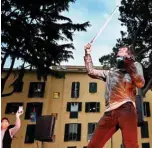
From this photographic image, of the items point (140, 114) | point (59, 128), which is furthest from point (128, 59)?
point (59, 128)

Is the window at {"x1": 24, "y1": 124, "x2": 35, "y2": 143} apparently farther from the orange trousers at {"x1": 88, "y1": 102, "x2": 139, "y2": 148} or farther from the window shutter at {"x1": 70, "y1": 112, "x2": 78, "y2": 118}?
the orange trousers at {"x1": 88, "y1": 102, "x2": 139, "y2": 148}

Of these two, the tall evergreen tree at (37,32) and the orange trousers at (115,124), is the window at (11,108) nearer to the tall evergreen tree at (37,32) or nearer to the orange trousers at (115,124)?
the tall evergreen tree at (37,32)

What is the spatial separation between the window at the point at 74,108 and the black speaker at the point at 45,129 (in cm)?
2514

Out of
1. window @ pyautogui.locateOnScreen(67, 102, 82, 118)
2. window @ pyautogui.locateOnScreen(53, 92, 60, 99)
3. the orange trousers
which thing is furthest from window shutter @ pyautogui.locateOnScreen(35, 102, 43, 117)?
the orange trousers

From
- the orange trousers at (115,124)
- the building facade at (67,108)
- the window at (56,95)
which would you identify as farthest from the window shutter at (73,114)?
the orange trousers at (115,124)

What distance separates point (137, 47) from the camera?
16.8 metres

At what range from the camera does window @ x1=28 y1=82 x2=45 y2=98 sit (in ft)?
95.0

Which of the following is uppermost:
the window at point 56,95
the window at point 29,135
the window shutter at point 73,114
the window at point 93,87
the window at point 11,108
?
the window at point 93,87

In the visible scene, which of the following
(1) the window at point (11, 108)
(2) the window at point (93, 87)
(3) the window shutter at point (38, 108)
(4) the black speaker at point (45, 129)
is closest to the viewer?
(4) the black speaker at point (45, 129)

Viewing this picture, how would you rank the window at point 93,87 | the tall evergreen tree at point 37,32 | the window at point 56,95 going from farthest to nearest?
the window at point 93,87 → the window at point 56,95 → the tall evergreen tree at point 37,32

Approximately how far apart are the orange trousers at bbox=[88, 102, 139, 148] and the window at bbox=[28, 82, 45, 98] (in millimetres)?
26655

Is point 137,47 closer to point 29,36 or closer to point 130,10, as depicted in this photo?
point 130,10

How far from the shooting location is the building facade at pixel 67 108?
26.8m

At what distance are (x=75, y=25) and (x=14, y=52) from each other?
368 centimetres
